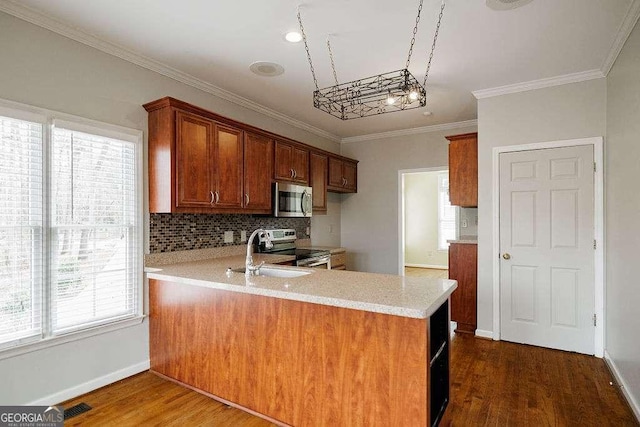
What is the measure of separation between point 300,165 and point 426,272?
4.81m

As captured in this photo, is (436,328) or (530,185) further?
(530,185)

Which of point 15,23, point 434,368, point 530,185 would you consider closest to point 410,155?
point 530,185

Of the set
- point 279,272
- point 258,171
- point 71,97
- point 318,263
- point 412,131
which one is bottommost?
point 318,263

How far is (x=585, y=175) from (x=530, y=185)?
0.44m

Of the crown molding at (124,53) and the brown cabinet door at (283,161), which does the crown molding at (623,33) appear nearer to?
the brown cabinet door at (283,161)

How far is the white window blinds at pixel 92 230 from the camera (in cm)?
243

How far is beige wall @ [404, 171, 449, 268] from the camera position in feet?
27.6

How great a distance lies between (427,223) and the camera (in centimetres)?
855

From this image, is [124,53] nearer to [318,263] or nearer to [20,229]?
[20,229]

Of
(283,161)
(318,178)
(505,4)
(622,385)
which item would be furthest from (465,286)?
(505,4)

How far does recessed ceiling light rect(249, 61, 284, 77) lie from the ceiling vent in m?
1.69

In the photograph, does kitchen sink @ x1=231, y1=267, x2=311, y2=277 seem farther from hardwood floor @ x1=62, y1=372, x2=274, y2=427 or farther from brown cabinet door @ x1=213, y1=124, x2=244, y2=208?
hardwood floor @ x1=62, y1=372, x2=274, y2=427

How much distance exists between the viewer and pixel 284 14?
7.66 feet

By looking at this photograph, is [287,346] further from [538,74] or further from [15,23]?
[538,74]
